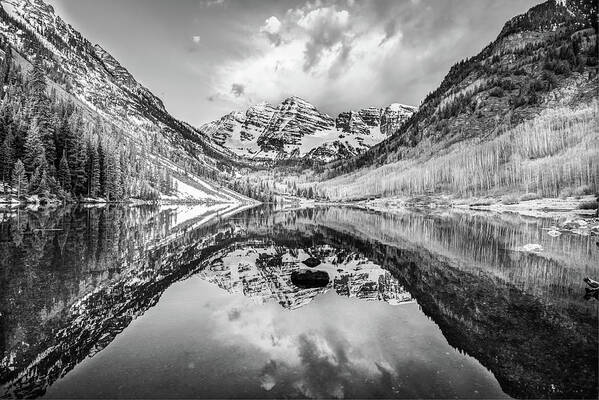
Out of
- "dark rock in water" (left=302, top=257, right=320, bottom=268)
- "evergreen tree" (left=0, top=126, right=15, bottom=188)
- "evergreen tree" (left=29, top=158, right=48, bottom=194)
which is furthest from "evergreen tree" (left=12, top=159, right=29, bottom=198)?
"dark rock in water" (left=302, top=257, right=320, bottom=268)

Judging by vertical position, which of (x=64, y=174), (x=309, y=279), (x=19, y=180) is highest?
(x=64, y=174)

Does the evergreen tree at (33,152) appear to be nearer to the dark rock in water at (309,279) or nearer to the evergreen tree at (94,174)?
the evergreen tree at (94,174)

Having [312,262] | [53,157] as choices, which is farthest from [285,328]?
[53,157]

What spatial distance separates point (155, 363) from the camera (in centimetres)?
900

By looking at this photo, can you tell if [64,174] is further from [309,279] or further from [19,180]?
[309,279]

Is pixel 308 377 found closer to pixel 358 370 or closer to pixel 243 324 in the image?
pixel 358 370

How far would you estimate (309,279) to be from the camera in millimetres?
19234

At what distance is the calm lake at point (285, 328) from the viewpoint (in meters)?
8.27

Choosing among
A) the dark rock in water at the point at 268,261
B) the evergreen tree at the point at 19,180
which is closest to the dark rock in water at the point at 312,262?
the dark rock in water at the point at 268,261

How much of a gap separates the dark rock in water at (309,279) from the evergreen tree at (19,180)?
7416 centimetres

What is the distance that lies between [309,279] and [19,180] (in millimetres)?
78506

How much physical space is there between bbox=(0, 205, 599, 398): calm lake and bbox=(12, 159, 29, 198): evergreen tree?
56.6m

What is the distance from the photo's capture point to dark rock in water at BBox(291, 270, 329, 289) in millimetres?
18761

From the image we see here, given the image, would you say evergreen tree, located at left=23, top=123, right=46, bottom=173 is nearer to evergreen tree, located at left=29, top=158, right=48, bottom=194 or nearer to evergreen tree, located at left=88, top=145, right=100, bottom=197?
evergreen tree, located at left=29, top=158, right=48, bottom=194
